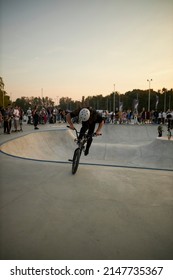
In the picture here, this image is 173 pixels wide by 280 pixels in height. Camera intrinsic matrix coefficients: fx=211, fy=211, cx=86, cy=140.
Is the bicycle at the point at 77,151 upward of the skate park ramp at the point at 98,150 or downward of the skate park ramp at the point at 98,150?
upward

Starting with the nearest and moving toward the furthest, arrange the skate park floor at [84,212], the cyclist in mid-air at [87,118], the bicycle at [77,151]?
the skate park floor at [84,212] → the cyclist in mid-air at [87,118] → the bicycle at [77,151]

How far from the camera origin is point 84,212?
3.15m

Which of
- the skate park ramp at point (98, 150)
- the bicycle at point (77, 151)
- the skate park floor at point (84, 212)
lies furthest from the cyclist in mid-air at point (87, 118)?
the skate park ramp at point (98, 150)

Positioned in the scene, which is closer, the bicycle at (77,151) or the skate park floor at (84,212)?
the skate park floor at (84,212)

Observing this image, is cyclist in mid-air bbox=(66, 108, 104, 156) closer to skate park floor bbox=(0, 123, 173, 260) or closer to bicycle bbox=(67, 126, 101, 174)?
bicycle bbox=(67, 126, 101, 174)

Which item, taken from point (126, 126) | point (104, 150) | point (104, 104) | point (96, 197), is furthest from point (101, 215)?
point (104, 104)

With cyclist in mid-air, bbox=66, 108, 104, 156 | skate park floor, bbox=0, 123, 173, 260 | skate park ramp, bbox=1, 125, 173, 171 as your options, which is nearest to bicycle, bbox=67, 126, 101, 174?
cyclist in mid-air, bbox=66, 108, 104, 156

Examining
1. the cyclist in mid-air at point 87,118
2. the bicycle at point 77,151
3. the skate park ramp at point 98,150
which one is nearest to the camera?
the cyclist in mid-air at point 87,118

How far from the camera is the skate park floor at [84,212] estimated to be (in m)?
2.28

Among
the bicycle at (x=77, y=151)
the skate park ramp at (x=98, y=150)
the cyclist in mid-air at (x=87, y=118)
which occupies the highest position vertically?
the cyclist in mid-air at (x=87, y=118)

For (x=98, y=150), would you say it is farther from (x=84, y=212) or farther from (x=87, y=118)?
(x=84, y=212)

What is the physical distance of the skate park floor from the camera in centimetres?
228

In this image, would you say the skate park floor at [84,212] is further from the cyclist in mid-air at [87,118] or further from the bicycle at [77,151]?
the cyclist in mid-air at [87,118]
